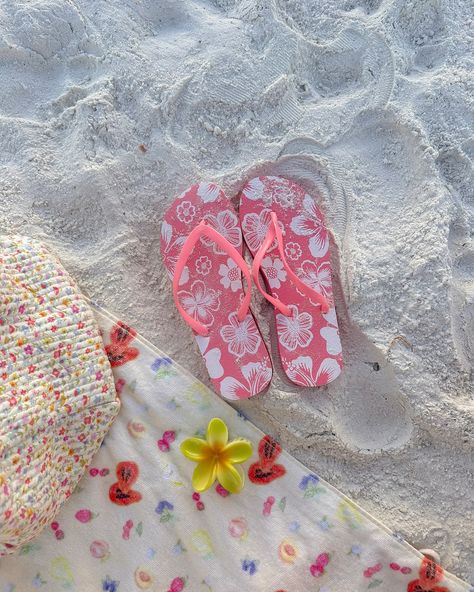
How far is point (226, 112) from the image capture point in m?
1.27

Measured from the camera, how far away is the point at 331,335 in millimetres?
1180

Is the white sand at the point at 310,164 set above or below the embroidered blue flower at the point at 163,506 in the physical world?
above

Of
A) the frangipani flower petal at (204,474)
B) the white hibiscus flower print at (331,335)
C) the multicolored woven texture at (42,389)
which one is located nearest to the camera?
the multicolored woven texture at (42,389)

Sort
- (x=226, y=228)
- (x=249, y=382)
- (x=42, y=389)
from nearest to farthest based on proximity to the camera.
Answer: (x=42, y=389) → (x=249, y=382) → (x=226, y=228)

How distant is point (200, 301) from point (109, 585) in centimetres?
61

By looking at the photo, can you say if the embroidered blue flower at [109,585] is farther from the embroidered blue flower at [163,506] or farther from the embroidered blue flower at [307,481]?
the embroidered blue flower at [307,481]

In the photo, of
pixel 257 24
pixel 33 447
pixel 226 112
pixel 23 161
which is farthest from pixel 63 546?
pixel 257 24

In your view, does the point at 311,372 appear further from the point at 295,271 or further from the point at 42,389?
the point at 42,389

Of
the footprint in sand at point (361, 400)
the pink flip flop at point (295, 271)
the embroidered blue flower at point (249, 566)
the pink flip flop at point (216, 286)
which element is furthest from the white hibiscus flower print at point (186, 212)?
the embroidered blue flower at point (249, 566)

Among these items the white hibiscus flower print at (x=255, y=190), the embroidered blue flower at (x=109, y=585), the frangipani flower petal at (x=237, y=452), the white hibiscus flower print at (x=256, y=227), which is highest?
the white hibiscus flower print at (x=255, y=190)

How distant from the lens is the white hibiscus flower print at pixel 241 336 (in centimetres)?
117

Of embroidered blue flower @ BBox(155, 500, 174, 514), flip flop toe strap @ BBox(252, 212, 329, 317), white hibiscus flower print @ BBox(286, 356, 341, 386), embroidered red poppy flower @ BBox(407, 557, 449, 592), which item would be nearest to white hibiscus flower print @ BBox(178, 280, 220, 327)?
flip flop toe strap @ BBox(252, 212, 329, 317)

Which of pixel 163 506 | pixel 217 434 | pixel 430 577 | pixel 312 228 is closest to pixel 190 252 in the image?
pixel 312 228

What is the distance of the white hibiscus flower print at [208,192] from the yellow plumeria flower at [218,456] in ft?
1.62
